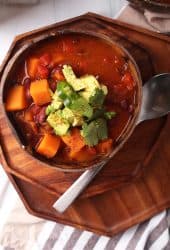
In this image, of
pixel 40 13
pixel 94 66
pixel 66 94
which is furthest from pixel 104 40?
pixel 40 13

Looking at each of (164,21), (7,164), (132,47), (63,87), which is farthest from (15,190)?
(164,21)

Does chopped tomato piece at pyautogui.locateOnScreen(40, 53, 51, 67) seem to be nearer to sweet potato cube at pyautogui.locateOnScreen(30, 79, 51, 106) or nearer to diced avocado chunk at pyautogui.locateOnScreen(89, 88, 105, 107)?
sweet potato cube at pyautogui.locateOnScreen(30, 79, 51, 106)

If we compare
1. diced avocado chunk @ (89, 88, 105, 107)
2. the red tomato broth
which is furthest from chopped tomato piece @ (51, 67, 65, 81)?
diced avocado chunk @ (89, 88, 105, 107)

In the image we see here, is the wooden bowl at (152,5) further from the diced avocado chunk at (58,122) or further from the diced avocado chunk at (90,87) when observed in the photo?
the diced avocado chunk at (58,122)

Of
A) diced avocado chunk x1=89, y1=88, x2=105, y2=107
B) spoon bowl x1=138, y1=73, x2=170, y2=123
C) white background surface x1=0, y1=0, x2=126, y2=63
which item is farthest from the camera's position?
white background surface x1=0, y1=0, x2=126, y2=63

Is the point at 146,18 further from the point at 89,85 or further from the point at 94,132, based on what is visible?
the point at 94,132

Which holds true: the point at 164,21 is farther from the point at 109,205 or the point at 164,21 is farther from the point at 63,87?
the point at 109,205

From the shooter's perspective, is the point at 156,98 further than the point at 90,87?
Yes
